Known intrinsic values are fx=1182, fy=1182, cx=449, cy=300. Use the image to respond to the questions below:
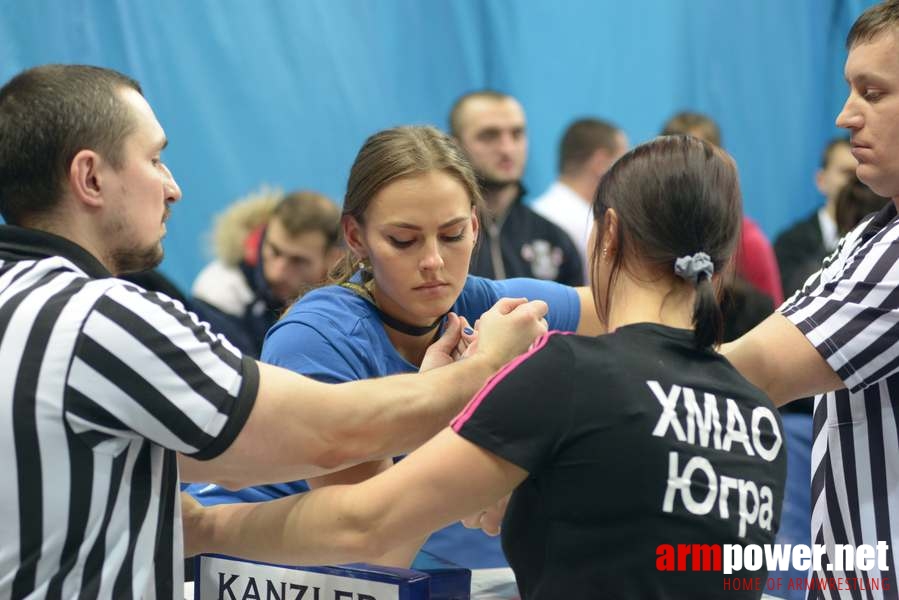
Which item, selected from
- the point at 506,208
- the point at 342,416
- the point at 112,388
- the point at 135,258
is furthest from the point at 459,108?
the point at 112,388

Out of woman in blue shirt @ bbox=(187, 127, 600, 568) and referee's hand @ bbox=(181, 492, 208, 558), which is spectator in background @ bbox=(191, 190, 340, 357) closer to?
woman in blue shirt @ bbox=(187, 127, 600, 568)

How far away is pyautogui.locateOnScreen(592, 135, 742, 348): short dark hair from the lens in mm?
1654

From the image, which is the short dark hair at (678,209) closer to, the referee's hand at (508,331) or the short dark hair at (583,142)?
the referee's hand at (508,331)

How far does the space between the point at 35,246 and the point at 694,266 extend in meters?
0.94

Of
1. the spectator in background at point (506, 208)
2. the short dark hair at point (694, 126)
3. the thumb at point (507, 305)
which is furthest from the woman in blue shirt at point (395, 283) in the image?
the short dark hair at point (694, 126)

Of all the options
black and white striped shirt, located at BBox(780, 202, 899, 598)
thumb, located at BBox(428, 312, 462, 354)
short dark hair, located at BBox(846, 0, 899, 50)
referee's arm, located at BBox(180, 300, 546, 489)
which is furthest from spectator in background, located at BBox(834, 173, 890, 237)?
referee's arm, located at BBox(180, 300, 546, 489)

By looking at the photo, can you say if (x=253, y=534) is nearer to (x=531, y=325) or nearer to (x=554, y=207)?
(x=531, y=325)

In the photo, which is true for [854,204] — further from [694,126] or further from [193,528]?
[193,528]

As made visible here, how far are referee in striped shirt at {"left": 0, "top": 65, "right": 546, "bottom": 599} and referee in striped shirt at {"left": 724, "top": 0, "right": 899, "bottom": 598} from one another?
529 mm

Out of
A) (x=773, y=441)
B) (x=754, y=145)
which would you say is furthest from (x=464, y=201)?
(x=754, y=145)

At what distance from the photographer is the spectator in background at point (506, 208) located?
16.6 ft

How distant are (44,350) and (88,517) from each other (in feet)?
0.76

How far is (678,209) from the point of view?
165 centimetres

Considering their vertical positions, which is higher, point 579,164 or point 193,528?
point 579,164
